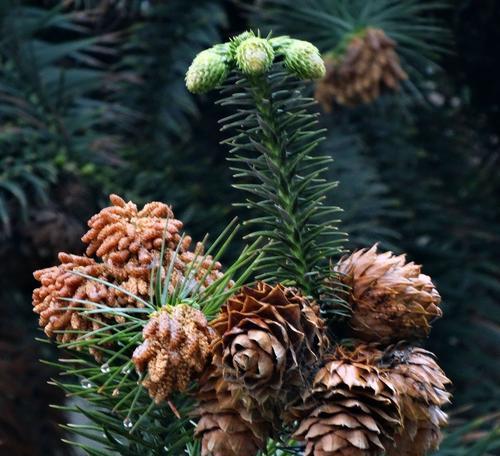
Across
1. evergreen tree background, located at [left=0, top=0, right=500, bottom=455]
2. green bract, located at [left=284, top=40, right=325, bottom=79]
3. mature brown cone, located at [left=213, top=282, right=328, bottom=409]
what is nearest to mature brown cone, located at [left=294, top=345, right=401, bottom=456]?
mature brown cone, located at [left=213, top=282, right=328, bottom=409]

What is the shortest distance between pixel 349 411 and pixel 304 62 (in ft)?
0.46

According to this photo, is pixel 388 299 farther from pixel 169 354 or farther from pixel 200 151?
pixel 200 151

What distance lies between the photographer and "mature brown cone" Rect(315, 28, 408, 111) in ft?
2.60

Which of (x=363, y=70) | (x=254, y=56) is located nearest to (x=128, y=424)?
(x=254, y=56)

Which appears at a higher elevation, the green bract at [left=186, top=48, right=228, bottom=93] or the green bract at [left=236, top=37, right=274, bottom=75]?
the green bract at [left=236, top=37, right=274, bottom=75]

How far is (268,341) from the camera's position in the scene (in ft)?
1.16

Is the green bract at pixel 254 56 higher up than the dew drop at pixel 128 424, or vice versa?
the green bract at pixel 254 56

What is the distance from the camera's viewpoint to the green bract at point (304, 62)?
38cm

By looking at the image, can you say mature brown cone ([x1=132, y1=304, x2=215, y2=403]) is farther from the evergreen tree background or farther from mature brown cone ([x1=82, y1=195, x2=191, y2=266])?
the evergreen tree background

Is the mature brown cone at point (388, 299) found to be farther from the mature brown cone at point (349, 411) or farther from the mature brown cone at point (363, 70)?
the mature brown cone at point (363, 70)


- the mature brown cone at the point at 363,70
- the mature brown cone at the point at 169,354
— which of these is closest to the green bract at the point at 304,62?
the mature brown cone at the point at 169,354

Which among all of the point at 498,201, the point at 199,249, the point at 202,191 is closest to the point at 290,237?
the point at 199,249

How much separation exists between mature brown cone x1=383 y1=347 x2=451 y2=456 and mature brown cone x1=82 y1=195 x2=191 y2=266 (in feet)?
0.35

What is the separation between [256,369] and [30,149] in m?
0.50
